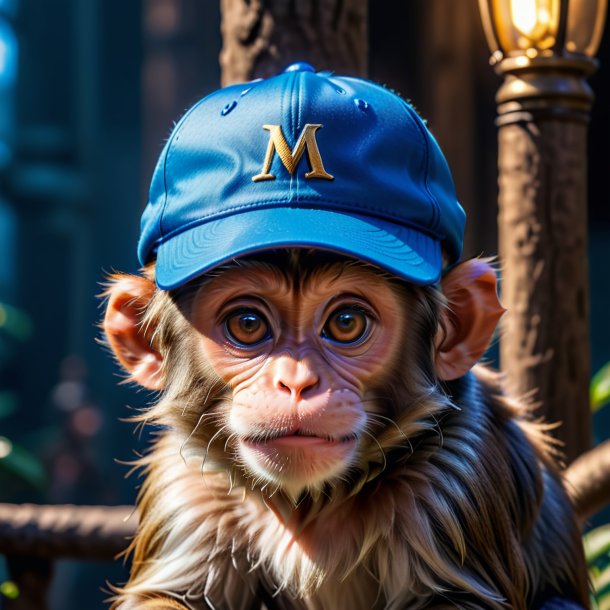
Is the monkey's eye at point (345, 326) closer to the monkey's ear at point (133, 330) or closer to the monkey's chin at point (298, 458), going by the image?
the monkey's chin at point (298, 458)

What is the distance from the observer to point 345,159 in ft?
5.58

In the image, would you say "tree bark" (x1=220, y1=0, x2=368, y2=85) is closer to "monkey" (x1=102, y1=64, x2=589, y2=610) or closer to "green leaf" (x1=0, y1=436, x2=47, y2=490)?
"monkey" (x1=102, y1=64, x2=589, y2=610)

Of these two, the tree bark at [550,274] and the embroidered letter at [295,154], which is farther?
the tree bark at [550,274]

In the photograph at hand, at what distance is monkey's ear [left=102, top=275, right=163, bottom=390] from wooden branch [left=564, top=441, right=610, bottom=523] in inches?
36.2

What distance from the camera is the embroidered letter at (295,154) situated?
5.52 ft

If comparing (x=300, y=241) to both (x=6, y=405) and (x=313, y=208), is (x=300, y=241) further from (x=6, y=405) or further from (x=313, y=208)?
(x=6, y=405)

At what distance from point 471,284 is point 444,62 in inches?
208

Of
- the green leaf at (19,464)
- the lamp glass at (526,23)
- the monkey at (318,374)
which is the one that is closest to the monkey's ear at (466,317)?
the monkey at (318,374)

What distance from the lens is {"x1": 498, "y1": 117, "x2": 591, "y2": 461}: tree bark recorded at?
2484 mm

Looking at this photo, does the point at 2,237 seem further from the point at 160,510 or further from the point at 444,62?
the point at 160,510

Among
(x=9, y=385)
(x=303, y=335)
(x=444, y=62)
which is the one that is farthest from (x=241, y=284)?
(x=9, y=385)

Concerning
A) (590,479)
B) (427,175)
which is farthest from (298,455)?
(590,479)

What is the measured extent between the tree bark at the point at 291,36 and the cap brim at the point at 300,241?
0.88 meters

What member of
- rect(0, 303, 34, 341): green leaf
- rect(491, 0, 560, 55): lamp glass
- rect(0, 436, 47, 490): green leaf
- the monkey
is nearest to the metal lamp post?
rect(491, 0, 560, 55): lamp glass
